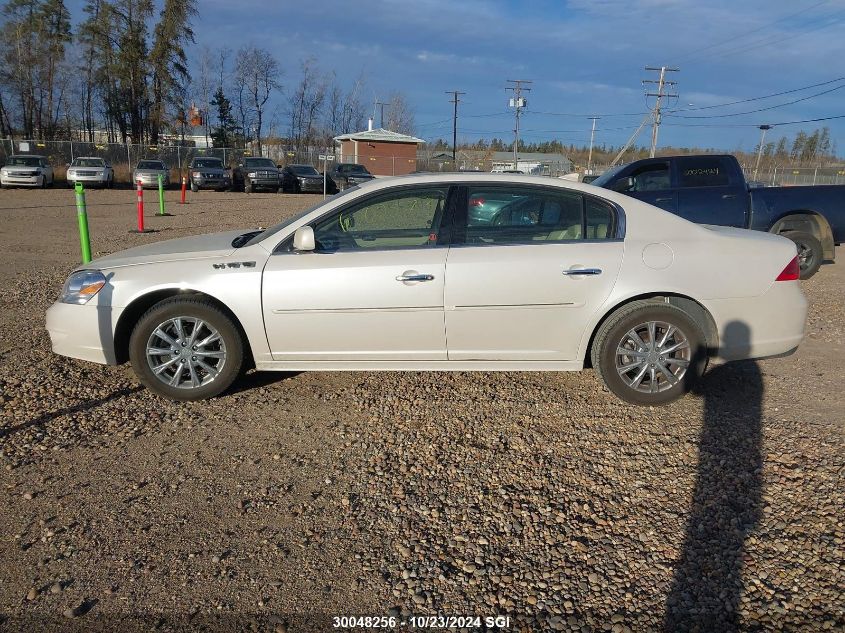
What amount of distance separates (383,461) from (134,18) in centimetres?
5589


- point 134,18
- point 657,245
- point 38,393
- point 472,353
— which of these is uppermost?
point 134,18

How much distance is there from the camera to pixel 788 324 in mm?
4473

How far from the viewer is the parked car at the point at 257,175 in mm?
33500

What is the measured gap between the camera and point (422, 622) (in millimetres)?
2455

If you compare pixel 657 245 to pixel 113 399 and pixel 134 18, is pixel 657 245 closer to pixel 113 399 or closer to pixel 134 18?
pixel 113 399

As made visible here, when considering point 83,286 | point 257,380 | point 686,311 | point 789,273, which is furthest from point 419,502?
point 789,273

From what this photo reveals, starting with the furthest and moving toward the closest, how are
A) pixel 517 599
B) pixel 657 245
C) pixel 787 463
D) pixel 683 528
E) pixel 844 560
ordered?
Result: pixel 657 245, pixel 787 463, pixel 683 528, pixel 844 560, pixel 517 599

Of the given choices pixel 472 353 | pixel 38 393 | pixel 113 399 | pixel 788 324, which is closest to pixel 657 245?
pixel 788 324

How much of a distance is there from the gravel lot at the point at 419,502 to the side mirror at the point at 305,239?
1.12m

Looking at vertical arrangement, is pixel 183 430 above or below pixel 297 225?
below

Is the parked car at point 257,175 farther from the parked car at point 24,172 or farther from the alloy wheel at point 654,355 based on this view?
the alloy wheel at point 654,355

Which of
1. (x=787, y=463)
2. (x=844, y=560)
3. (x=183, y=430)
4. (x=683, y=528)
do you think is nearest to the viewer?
(x=844, y=560)

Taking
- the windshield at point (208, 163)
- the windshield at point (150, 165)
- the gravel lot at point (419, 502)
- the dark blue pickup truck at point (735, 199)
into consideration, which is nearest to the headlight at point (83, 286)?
the gravel lot at point (419, 502)

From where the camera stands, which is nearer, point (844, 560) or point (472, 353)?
point (844, 560)
